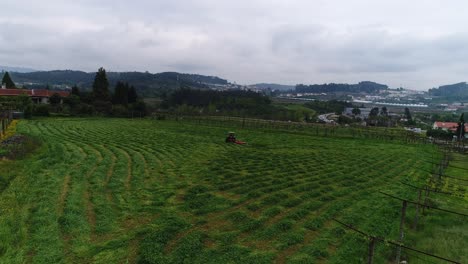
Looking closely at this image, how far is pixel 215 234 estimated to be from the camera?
292 inches

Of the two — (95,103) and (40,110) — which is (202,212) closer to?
(40,110)

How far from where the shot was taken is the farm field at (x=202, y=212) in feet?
21.6

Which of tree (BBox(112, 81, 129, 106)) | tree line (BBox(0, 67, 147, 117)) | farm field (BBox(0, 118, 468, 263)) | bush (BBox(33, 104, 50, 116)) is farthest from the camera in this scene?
tree (BBox(112, 81, 129, 106))

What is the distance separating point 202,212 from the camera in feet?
28.8

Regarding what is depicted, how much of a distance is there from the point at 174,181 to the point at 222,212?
3.62 meters

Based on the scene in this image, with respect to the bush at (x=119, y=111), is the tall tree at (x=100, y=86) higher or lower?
higher

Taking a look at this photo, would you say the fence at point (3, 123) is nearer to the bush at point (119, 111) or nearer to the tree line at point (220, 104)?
the bush at point (119, 111)

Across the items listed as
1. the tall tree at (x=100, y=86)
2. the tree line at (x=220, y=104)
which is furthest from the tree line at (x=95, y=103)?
the tree line at (x=220, y=104)

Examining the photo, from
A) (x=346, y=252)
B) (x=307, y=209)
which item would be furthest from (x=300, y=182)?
(x=346, y=252)

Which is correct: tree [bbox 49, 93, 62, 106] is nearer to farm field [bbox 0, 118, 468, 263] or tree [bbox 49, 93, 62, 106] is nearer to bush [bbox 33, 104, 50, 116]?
bush [bbox 33, 104, 50, 116]

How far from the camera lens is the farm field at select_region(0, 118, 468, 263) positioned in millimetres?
6598

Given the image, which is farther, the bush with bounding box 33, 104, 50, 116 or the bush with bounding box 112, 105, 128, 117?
the bush with bounding box 112, 105, 128, 117

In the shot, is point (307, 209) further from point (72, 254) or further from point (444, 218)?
point (72, 254)

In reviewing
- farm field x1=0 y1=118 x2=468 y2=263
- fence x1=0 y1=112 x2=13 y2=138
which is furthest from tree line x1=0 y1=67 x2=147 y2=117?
farm field x1=0 y1=118 x2=468 y2=263
